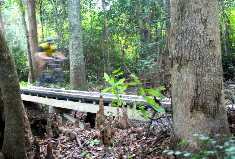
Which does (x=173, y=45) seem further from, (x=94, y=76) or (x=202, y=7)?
(x=94, y=76)

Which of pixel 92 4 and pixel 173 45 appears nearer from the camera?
Result: pixel 173 45

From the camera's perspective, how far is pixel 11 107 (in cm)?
367

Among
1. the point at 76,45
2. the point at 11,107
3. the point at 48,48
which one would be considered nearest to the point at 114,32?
the point at 76,45

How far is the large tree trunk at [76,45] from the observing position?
33.7ft

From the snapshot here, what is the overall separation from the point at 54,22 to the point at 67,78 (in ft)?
13.5

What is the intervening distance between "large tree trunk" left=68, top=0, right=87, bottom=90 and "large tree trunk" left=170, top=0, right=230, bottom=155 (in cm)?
833

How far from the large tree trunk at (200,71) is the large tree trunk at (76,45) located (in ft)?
27.3

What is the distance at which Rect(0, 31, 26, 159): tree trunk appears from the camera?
358 centimetres

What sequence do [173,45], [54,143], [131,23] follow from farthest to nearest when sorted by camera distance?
[131,23], [54,143], [173,45]

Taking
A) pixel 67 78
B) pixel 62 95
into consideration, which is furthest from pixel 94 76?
pixel 62 95

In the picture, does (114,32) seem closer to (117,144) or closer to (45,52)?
(45,52)

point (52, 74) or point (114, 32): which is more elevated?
point (114, 32)

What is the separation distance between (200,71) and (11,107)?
3058mm

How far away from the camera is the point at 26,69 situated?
18.8m
